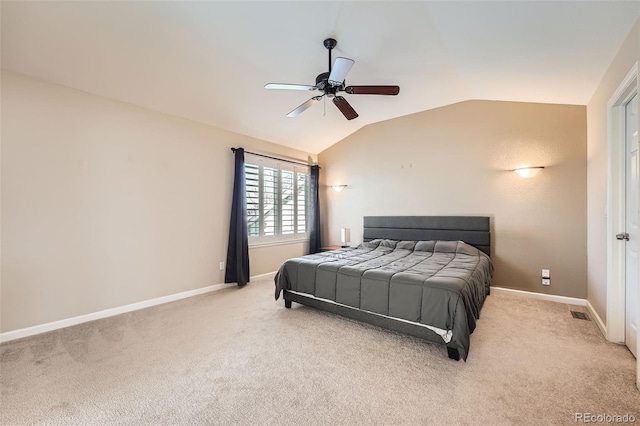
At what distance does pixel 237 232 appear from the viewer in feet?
14.4

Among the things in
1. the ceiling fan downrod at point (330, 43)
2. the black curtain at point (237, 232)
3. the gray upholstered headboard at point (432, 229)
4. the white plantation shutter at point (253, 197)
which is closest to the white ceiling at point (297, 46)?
the ceiling fan downrod at point (330, 43)

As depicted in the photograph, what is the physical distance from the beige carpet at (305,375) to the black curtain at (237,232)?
1.38m

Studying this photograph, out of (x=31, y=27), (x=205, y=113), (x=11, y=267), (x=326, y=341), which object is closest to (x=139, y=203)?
(x=11, y=267)

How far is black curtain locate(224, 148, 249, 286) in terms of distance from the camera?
4.39 metres

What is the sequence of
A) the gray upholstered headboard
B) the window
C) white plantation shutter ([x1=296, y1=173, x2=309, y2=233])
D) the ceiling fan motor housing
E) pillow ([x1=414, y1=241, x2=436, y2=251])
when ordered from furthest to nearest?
white plantation shutter ([x1=296, y1=173, x2=309, y2=233]) → the window → pillow ([x1=414, y1=241, x2=436, y2=251]) → the gray upholstered headboard → the ceiling fan motor housing

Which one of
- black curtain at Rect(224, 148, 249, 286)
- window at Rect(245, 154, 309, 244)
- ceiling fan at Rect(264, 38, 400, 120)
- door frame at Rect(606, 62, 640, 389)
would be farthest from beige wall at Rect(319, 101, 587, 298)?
black curtain at Rect(224, 148, 249, 286)

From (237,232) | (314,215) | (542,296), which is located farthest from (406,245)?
(237,232)

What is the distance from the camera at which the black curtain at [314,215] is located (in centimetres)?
576

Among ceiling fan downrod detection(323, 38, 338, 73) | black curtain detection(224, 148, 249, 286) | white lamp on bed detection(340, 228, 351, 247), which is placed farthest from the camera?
white lamp on bed detection(340, 228, 351, 247)

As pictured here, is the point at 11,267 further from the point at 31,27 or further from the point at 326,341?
Answer: the point at 326,341

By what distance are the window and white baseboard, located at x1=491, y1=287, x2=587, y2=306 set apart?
3.53 metres

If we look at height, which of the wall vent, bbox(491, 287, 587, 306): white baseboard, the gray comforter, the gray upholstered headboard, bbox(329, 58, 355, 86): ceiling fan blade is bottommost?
the wall vent

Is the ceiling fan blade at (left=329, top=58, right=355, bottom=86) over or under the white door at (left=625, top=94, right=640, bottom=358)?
over

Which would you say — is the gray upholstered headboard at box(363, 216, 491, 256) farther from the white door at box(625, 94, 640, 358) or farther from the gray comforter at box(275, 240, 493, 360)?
the white door at box(625, 94, 640, 358)
